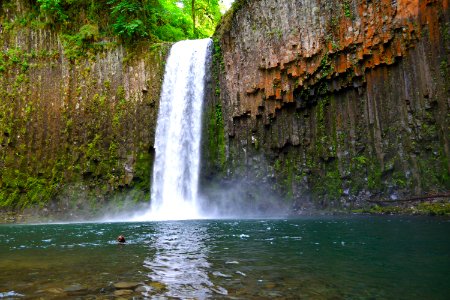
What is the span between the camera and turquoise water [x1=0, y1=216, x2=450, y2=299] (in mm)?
4539

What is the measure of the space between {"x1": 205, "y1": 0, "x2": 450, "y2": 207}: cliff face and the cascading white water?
43.0 inches

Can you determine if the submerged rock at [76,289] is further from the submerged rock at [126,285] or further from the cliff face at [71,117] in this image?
the cliff face at [71,117]

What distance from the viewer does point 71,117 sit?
77.8 feet

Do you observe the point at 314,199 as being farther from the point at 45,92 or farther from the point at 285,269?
the point at 45,92

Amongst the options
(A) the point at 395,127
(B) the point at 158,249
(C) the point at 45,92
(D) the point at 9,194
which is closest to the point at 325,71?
(A) the point at 395,127

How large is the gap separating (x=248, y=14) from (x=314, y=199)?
10.6 meters

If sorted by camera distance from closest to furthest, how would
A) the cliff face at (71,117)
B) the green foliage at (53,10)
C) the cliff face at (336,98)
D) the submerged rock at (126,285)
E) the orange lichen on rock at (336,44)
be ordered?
the submerged rock at (126,285) < the cliff face at (336,98) < the orange lichen on rock at (336,44) < the cliff face at (71,117) < the green foliage at (53,10)

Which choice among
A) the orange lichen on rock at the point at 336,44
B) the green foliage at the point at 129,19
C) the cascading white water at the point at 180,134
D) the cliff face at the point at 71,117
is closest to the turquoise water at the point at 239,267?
the orange lichen on rock at the point at 336,44

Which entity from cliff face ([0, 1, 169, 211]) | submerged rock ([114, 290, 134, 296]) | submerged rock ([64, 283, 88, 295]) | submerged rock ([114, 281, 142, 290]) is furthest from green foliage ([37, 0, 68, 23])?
submerged rock ([114, 290, 134, 296])

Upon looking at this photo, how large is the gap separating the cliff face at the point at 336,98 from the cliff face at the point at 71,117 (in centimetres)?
457

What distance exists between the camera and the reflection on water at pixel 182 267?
4.68m

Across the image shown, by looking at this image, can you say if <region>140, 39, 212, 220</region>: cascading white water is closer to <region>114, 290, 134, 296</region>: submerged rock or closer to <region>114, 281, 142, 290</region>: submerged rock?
<region>114, 281, 142, 290</region>: submerged rock

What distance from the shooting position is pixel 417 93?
53.5 ft

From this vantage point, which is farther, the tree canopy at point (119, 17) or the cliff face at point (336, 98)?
the tree canopy at point (119, 17)
